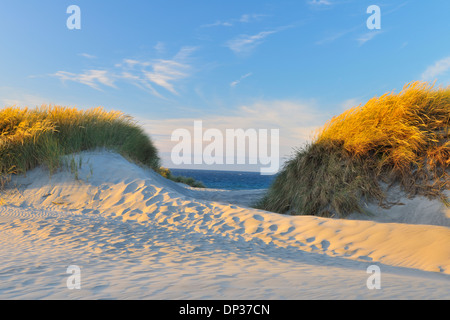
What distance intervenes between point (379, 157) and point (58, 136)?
9.47m

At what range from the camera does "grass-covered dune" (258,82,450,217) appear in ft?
24.3

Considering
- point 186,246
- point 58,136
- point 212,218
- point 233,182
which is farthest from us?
point 233,182

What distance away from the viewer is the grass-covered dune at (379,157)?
7395mm

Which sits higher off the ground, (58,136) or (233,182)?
(58,136)

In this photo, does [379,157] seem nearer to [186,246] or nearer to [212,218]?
[212,218]

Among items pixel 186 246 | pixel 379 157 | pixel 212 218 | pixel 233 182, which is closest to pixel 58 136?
pixel 212 218

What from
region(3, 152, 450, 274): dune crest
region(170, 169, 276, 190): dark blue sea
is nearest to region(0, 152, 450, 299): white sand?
region(3, 152, 450, 274): dune crest

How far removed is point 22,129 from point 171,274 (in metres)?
9.15

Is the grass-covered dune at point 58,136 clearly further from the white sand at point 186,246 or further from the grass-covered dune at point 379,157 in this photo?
the grass-covered dune at point 379,157

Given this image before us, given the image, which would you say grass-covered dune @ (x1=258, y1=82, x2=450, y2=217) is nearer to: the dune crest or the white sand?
the white sand

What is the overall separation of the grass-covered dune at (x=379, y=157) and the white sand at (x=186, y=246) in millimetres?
490

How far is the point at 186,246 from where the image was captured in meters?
5.06
